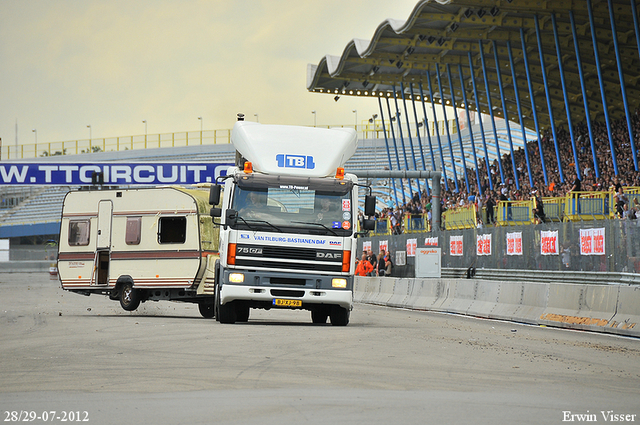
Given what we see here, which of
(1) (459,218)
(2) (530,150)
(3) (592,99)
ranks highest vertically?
(3) (592,99)

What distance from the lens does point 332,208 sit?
16547mm

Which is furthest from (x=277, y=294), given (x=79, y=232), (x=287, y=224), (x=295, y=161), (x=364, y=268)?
(x=364, y=268)

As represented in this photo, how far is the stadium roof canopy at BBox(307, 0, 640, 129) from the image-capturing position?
4112 cm

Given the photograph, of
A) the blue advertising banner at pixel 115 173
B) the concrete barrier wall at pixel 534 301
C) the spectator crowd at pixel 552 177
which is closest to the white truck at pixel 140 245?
the concrete barrier wall at pixel 534 301

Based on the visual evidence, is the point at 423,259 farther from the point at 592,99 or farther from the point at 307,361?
the point at 592,99

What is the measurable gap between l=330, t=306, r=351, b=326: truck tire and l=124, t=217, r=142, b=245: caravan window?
5.90 m

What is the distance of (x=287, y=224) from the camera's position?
1633 centimetres

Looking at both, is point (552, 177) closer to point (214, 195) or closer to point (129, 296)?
point (129, 296)

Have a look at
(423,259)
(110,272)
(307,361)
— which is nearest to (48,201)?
(423,259)

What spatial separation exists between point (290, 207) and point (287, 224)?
317mm

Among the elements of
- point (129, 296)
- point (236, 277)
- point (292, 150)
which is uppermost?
point (292, 150)

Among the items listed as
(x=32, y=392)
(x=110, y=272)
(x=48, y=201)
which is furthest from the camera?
(x=48, y=201)

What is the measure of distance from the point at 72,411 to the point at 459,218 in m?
28.5

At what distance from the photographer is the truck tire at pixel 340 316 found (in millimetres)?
17406
